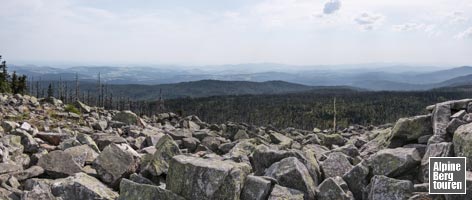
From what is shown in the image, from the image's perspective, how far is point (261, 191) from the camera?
1511 centimetres

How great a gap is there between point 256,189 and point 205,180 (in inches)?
79.7

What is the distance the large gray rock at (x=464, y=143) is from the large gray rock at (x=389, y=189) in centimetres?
248

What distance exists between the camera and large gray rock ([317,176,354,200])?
15.4m

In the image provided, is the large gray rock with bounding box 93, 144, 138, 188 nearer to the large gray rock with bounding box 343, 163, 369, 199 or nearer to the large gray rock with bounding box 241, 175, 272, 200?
the large gray rock with bounding box 241, 175, 272, 200

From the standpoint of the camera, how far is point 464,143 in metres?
15.4

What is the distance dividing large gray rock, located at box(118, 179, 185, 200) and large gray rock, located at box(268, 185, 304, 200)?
354 cm

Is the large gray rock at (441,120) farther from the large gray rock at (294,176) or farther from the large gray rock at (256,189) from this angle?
the large gray rock at (256,189)

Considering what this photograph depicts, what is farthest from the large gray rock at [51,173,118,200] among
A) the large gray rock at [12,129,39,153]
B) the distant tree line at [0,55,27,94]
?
the distant tree line at [0,55,27,94]

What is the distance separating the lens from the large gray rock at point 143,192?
14828mm

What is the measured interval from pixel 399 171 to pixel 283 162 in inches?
191

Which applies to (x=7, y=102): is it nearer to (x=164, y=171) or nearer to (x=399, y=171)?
(x=164, y=171)

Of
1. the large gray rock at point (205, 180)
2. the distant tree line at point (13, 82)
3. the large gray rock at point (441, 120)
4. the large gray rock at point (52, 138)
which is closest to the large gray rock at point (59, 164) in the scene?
the large gray rock at point (205, 180)

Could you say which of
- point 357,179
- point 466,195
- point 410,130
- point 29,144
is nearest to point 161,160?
point 357,179

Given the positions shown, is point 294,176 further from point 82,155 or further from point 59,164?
point 59,164
